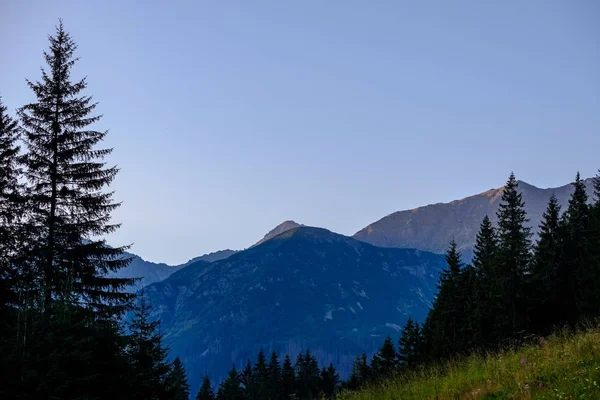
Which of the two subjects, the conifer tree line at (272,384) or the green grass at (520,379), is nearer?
the green grass at (520,379)

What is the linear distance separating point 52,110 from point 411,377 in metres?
20.1

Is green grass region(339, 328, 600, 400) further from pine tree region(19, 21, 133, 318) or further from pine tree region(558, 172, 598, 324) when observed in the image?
pine tree region(558, 172, 598, 324)

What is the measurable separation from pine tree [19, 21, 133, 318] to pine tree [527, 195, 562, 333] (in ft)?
124

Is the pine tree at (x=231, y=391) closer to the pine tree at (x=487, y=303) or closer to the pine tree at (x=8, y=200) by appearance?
the pine tree at (x=487, y=303)

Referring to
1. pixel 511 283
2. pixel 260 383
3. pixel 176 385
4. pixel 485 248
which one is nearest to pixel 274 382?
pixel 260 383

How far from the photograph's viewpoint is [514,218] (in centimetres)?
5275

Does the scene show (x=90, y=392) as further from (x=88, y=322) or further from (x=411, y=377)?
(x=411, y=377)

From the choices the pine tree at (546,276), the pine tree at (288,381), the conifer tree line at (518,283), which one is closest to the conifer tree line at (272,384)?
the pine tree at (288,381)

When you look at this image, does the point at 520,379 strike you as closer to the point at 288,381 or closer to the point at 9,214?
the point at 9,214

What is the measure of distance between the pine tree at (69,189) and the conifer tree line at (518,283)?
2670 cm

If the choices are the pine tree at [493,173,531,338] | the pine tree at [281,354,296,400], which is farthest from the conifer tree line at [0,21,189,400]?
the pine tree at [281,354,296,400]

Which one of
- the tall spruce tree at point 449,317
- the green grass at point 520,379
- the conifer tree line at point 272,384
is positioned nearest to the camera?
the green grass at point 520,379

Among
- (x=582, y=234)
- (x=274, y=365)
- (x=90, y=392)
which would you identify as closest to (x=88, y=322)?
(x=90, y=392)

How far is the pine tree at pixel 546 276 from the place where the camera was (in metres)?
46.6
